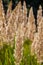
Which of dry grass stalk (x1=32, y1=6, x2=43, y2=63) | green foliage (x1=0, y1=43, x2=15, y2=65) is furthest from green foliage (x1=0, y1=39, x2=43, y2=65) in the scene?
dry grass stalk (x1=32, y1=6, x2=43, y2=63)

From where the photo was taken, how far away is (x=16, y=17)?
2.82 m

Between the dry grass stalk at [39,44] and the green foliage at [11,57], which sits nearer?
the dry grass stalk at [39,44]

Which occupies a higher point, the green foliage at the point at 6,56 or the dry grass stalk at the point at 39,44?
the dry grass stalk at the point at 39,44

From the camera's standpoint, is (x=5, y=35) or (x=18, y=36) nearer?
(x=18, y=36)

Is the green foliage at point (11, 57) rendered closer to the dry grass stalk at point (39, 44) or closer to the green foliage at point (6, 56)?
the green foliage at point (6, 56)

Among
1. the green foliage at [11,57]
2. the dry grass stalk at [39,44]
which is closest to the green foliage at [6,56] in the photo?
the green foliage at [11,57]

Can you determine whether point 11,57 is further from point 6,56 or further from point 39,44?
point 39,44

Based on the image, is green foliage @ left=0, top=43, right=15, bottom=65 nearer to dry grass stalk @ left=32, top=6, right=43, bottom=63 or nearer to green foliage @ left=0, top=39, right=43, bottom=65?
green foliage @ left=0, top=39, right=43, bottom=65

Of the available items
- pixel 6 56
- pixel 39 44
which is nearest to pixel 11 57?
pixel 6 56

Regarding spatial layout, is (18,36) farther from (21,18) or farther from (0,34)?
(21,18)

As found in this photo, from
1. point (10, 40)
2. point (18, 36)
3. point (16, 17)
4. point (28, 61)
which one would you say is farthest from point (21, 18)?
point (18, 36)

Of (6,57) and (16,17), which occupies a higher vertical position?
(16,17)

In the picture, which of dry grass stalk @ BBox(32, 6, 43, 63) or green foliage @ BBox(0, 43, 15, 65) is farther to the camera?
green foliage @ BBox(0, 43, 15, 65)

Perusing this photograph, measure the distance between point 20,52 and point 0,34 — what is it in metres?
0.46
